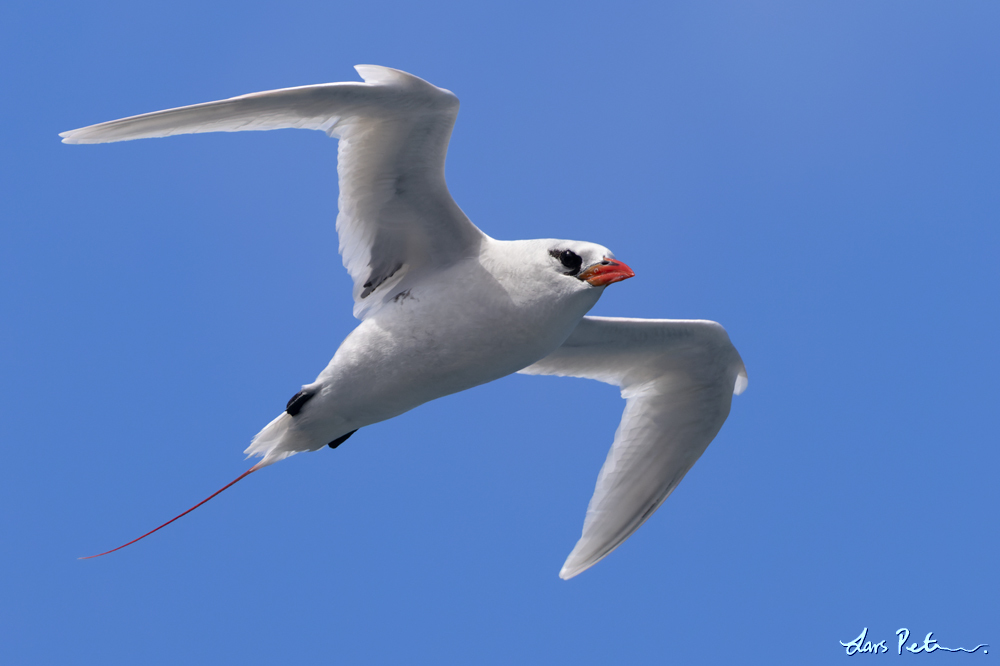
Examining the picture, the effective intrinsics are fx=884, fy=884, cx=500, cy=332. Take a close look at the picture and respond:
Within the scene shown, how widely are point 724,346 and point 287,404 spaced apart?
554cm

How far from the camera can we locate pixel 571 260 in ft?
28.6

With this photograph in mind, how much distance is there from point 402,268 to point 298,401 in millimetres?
1864

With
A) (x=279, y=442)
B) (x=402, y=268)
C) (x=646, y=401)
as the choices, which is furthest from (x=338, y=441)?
(x=646, y=401)

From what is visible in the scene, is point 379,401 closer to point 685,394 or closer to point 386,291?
point 386,291

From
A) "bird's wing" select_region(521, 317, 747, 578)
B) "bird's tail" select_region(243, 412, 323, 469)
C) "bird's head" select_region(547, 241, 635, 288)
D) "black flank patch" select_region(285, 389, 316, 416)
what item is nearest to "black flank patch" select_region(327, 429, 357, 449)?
"bird's tail" select_region(243, 412, 323, 469)

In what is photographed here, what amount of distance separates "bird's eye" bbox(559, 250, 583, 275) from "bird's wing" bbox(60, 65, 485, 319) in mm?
1277

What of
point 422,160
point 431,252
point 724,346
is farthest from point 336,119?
point 724,346

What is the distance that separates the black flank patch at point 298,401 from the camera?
31.6 feet

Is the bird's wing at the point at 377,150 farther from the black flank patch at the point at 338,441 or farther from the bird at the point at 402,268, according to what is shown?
the black flank patch at the point at 338,441

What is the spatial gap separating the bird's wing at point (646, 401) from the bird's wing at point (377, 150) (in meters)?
2.67

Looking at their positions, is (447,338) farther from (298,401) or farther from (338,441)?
Result: (338,441)

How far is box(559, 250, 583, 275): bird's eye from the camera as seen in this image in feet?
28.6

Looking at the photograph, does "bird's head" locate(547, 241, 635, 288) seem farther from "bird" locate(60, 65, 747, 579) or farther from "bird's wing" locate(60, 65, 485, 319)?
"bird's wing" locate(60, 65, 485, 319)

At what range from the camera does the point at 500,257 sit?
923 cm
